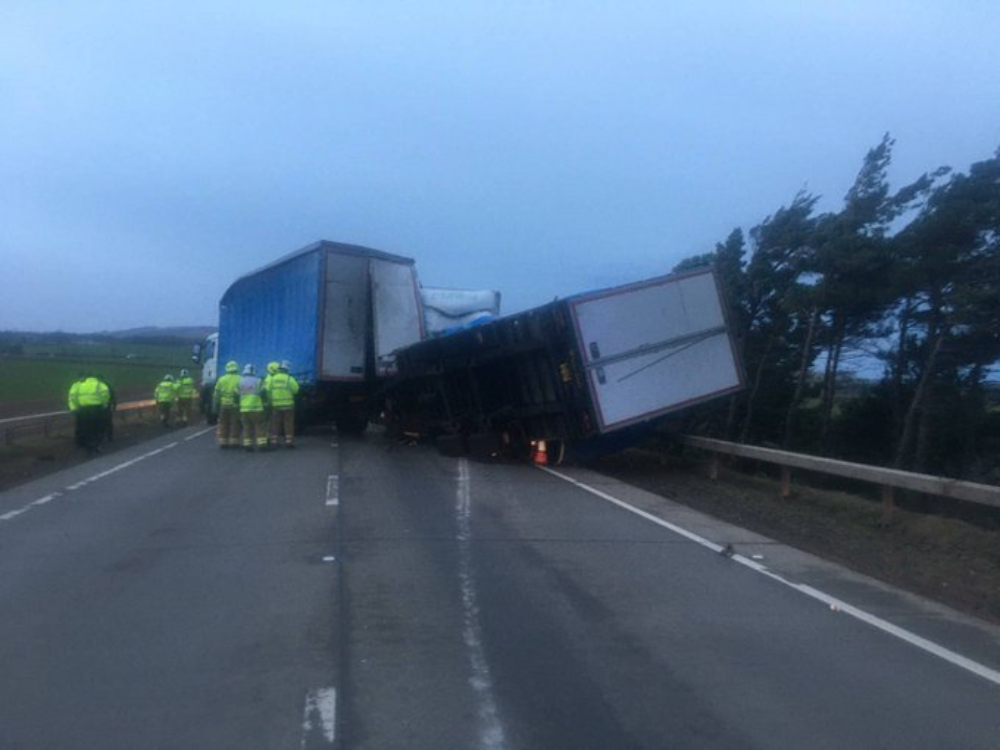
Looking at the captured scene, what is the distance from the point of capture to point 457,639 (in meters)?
8.51

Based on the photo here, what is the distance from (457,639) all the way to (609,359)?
448 inches

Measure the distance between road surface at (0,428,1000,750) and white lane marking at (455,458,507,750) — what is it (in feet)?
0.08

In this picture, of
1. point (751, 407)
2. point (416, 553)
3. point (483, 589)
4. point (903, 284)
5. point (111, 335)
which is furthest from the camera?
point (111, 335)

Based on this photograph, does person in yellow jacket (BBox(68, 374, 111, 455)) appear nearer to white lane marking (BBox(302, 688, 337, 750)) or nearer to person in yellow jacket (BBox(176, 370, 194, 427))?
person in yellow jacket (BBox(176, 370, 194, 427))

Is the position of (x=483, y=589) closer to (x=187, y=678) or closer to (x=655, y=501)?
(x=187, y=678)

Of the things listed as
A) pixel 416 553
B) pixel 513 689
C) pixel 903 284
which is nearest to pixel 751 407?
pixel 903 284

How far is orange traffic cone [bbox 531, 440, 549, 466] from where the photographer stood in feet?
74.0

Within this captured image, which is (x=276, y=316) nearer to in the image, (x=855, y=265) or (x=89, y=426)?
(x=89, y=426)

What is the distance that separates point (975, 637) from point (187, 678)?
5418 mm

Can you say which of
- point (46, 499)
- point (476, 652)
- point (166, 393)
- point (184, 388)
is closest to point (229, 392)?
point (46, 499)

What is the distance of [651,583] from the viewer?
1080 centimetres

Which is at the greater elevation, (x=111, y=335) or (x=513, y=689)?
(x=111, y=335)

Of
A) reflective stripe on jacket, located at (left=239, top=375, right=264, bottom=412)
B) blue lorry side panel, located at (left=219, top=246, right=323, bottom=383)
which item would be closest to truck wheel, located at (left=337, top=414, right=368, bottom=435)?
blue lorry side panel, located at (left=219, top=246, right=323, bottom=383)

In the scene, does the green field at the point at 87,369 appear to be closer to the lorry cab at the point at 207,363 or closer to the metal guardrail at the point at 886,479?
the lorry cab at the point at 207,363
